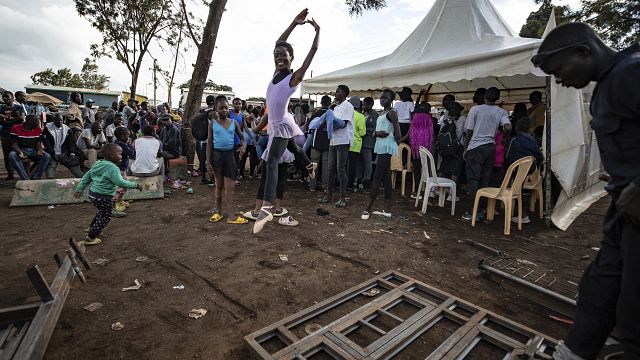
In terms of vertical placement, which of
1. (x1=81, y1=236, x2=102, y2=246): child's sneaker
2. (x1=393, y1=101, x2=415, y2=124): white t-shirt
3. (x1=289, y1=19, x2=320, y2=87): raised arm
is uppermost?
(x1=289, y1=19, x2=320, y2=87): raised arm

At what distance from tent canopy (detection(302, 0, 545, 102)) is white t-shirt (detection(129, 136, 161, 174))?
14.6 feet

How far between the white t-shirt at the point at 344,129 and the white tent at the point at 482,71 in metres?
1.75

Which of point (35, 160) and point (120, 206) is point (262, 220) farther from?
point (35, 160)

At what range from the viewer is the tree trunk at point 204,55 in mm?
7789

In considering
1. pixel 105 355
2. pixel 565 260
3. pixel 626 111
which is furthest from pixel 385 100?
pixel 105 355

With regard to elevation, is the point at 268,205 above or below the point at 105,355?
above

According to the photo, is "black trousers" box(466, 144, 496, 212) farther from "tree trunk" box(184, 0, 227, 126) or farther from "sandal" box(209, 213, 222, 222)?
"tree trunk" box(184, 0, 227, 126)

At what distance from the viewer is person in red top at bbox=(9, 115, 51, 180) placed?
6.39 m

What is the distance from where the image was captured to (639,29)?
50.0 feet

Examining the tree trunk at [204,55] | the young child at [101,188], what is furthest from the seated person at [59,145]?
the young child at [101,188]

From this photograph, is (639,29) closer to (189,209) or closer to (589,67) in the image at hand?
(589,67)

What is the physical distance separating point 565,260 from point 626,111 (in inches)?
128

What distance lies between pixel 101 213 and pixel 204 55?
17.9 feet

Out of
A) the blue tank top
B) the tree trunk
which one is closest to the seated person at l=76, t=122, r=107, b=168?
the tree trunk
